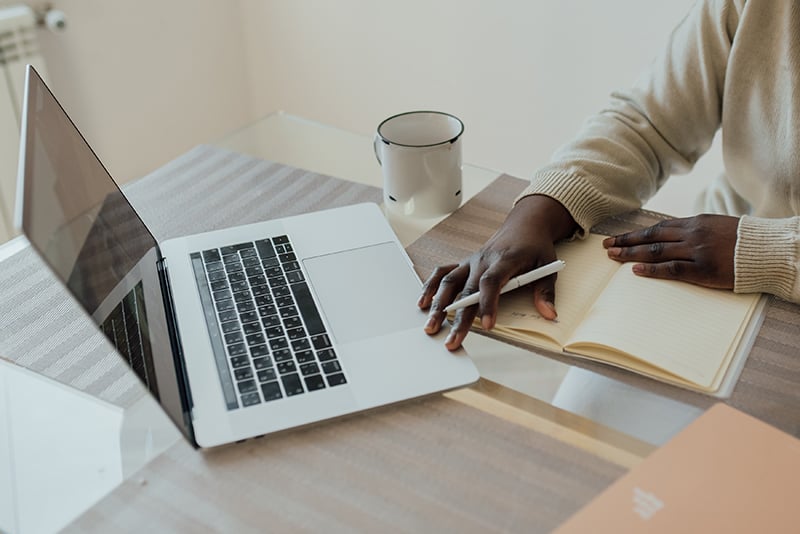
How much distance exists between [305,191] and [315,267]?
0.66 ft

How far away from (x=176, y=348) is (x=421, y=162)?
1.19 ft

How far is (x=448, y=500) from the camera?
55 centimetres

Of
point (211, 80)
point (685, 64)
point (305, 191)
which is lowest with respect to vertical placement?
point (211, 80)

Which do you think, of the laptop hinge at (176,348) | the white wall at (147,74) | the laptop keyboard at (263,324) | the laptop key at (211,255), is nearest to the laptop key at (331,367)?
the laptop keyboard at (263,324)

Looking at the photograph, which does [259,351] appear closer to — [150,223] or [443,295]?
[443,295]

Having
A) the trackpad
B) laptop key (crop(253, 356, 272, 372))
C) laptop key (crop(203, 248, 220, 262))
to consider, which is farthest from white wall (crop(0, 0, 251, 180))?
laptop key (crop(253, 356, 272, 372))

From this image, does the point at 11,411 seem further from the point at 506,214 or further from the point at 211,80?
the point at 211,80

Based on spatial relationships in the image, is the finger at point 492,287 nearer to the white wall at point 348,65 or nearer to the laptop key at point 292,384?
the laptop key at point 292,384

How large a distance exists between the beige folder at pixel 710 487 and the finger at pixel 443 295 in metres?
0.22

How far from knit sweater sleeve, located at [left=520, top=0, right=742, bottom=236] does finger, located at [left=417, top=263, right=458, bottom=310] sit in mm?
173

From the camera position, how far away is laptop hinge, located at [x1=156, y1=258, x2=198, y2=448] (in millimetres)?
622

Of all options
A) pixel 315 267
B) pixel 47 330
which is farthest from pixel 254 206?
pixel 47 330

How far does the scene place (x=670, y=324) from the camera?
0.71 metres

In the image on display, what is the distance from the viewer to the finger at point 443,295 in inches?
28.0
